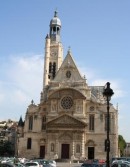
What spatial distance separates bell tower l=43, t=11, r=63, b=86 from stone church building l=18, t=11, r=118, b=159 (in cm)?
753

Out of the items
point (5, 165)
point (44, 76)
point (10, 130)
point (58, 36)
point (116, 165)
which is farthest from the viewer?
point (10, 130)

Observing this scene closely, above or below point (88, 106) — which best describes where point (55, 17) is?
above

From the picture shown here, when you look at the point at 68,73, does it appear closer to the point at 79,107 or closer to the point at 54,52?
the point at 79,107

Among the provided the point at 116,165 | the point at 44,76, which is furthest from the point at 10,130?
the point at 116,165

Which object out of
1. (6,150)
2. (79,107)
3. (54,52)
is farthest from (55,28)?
(6,150)

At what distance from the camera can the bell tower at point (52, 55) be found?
6744 centimetres

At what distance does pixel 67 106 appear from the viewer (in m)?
57.1

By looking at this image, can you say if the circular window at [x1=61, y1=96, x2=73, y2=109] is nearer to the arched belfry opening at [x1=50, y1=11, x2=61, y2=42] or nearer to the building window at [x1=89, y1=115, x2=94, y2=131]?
the building window at [x1=89, y1=115, x2=94, y2=131]

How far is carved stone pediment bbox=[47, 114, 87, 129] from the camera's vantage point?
5522cm

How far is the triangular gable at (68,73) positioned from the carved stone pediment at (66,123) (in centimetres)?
647

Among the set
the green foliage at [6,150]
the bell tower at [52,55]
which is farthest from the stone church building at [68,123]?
the bell tower at [52,55]

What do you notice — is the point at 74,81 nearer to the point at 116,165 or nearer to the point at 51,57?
the point at 51,57

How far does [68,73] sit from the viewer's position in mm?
59375

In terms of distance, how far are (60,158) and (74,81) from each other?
1214cm
